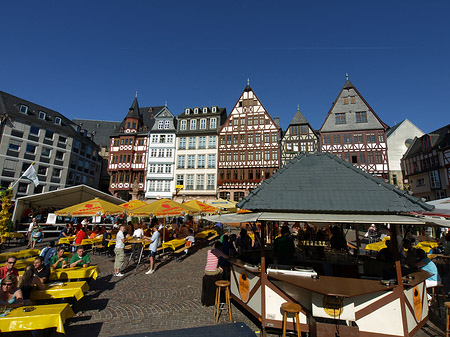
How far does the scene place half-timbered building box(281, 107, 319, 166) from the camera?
105ft

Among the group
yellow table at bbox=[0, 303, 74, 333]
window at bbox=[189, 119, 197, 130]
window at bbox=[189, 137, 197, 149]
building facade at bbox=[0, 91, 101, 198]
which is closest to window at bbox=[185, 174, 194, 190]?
window at bbox=[189, 137, 197, 149]

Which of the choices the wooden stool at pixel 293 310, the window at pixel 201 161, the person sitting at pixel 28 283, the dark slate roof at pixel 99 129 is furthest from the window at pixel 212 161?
the wooden stool at pixel 293 310

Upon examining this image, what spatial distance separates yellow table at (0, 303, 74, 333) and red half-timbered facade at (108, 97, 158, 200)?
32.5 metres

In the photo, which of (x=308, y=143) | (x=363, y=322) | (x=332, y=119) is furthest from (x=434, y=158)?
(x=363, y=322)

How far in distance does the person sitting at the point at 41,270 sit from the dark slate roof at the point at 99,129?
48364 millimetres

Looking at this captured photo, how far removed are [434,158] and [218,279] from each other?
37.6 m

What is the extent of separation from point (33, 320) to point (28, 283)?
174cm

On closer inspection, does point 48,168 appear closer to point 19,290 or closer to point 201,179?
point 201,179

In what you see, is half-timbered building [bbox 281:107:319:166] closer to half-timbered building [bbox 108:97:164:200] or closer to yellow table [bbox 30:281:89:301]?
half-timbered building [bbox 108:97:164:200]

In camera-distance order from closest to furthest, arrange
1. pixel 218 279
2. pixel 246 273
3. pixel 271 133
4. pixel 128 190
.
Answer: pixel 246 273 → pixel 218 279 → pixel 271 133 → pixel 128 190

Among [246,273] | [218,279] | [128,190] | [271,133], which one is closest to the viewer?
[246,273]

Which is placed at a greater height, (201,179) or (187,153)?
(187,153)

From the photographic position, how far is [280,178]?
645 centimetres

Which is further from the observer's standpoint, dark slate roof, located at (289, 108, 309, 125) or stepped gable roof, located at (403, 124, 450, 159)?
dark slate roof, located at (289, 108, 309, 125)
